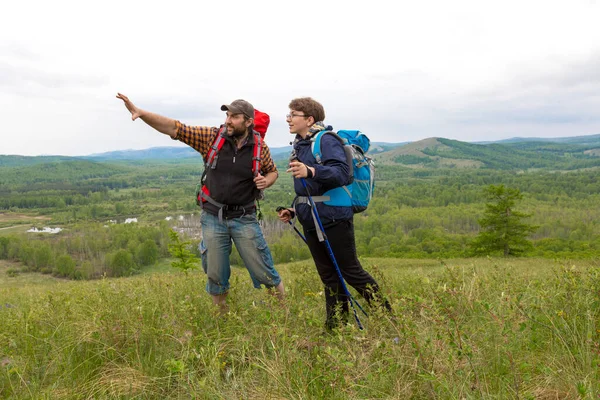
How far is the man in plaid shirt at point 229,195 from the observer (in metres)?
4.12

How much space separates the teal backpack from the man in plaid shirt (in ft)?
2.47

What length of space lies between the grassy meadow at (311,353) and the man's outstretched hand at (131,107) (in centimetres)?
194

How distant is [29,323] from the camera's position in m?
3.69

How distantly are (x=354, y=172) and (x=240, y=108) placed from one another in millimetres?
1378

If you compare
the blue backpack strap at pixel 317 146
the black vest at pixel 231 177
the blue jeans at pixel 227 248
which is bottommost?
the blue jeans at pixel 227 248

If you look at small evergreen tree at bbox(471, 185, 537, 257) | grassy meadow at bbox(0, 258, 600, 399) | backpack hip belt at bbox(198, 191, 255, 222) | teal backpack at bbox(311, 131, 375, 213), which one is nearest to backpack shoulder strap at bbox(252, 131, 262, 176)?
backpack hip belt at bbox(198, 191, 255, 222)

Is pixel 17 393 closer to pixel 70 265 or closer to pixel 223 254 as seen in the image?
pixel 223 254

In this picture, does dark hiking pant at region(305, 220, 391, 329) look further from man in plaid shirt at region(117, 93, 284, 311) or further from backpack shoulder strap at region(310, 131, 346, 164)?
backpack shoulder strap at region(310, 131, 346, 164)

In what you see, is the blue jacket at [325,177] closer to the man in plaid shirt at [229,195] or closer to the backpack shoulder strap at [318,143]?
the backpack shoulder strap at [318,143]

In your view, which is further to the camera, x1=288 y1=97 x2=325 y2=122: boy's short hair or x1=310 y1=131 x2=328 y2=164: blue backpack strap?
x1=288 y1=97 x2=325 y2=122: boy's short hair

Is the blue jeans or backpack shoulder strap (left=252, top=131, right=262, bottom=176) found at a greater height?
backpack shoulder strap (left=252, top=131, right=262, bottom=176)

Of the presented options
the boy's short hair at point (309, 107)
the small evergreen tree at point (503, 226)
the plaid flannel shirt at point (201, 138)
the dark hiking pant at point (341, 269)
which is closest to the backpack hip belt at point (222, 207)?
the plaid flannel shirt at point (201, 138)

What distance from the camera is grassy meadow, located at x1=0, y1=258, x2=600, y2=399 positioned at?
2.42 m

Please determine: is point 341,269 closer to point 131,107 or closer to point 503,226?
point 131,107
